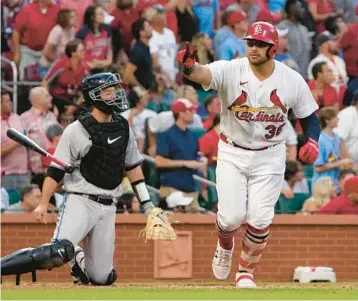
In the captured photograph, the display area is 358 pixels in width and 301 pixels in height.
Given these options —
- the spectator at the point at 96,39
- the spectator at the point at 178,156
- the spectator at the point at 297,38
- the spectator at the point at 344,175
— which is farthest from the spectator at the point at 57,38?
the spectator at the point at 344,175

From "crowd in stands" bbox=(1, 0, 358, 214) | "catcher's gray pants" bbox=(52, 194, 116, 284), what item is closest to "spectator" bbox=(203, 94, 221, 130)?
"crowd in stands" bbox=(1, 0, 358, 214)

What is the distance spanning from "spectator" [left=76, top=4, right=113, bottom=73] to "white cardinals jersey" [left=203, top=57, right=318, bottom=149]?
611 cm

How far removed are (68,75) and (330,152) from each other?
344 centimetres

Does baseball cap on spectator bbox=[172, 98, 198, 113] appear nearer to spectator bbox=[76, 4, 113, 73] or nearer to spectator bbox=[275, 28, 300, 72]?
spectator bbox=[76, 4, 113, 73]

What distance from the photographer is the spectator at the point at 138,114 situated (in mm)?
16281

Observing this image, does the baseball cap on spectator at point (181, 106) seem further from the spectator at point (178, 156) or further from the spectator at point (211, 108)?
the spectator at point (211, 108)

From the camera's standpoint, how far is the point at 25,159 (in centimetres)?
1552

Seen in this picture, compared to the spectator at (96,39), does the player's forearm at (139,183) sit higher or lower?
lower

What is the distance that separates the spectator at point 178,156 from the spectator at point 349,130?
7.45ft

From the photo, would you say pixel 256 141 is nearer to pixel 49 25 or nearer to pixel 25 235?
pixel 25 235

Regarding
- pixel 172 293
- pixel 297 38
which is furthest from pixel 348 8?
pixel 172 293

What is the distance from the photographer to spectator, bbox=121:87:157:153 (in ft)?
53.4

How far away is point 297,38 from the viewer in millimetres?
18266

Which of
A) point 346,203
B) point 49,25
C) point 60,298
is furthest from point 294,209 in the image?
point 60,298
